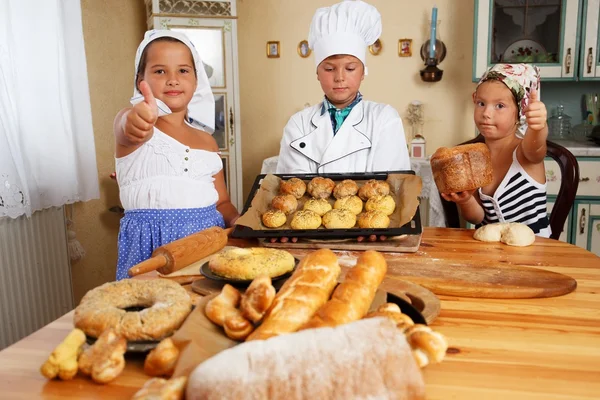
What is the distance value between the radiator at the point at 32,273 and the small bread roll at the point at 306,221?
1518 millimetres

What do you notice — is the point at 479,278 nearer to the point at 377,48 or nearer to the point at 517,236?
the point at 517,236

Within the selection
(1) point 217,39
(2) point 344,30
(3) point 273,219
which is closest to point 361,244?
(3) point 273,219

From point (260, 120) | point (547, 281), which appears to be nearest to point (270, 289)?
point (547, 281)

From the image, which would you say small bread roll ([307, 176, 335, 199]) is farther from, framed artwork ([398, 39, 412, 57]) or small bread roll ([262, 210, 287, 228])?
framed artwork ([398, 39, 412, 57])

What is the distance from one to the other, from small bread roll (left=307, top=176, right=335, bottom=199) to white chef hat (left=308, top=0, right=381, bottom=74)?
63cm

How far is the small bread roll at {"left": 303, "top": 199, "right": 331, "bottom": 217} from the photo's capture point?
1.61 m

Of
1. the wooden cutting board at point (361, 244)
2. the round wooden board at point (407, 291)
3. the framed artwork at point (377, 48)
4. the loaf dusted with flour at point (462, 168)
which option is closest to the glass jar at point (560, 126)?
the framed artwork at point (377, 48)

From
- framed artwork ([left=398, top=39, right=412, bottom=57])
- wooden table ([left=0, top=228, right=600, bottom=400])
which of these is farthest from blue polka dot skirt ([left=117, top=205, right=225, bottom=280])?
framed artwork ([left=398, top=39, right=412, bottom=57])

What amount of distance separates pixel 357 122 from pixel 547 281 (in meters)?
1.24

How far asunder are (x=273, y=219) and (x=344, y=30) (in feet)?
3.17

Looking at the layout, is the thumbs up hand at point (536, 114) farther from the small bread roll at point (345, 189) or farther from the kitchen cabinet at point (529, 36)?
the kitchen cabinet at point (529, 36)

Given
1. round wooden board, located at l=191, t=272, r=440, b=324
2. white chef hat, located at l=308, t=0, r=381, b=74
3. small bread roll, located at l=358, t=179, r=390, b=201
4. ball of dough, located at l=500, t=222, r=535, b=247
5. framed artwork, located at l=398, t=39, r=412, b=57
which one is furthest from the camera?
framed artwork, located at l=398, t=39, r=412, b=57

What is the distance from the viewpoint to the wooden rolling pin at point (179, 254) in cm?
112

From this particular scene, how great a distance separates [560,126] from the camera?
379 cm
